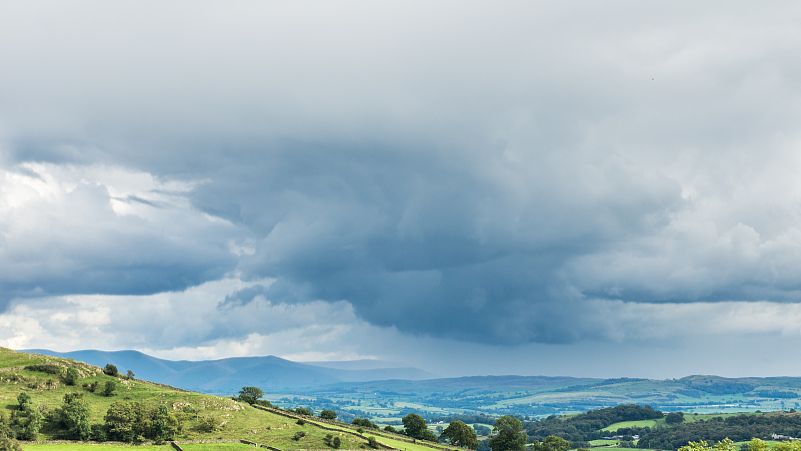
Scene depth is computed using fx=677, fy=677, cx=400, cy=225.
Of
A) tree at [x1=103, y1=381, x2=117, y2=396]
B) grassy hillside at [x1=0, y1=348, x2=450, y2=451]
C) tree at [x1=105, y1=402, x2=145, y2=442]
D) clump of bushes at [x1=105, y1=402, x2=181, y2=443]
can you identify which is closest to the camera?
tree at [x1=105, y1=402, x2=145, y2=442]

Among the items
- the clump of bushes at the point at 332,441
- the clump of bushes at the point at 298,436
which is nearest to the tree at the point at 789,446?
the clump of bushes at the point at 332,441

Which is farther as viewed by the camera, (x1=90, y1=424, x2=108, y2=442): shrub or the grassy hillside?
the grassy hillside

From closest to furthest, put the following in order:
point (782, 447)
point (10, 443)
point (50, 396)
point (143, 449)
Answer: point (782, 447) → point (10, 443) → point (143, 449) → point (50, 396)

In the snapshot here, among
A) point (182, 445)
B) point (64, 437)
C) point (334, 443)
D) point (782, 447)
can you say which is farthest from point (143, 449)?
point (782, 447)

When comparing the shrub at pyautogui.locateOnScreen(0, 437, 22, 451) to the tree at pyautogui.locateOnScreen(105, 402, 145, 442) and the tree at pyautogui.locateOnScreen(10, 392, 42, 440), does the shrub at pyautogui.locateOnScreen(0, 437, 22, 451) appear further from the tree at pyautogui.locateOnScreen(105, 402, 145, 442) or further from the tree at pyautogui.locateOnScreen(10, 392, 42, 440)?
the tree at pyautogui.locateOnScreen(105, 402, 145, 442)

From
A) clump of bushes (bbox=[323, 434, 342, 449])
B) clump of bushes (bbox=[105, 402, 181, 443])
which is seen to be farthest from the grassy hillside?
clump of bushes (bbox=[105, 402, 181, 443])

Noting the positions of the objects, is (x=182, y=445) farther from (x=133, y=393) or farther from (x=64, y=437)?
(x=133, y=393)

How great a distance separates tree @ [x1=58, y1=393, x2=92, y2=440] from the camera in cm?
15988

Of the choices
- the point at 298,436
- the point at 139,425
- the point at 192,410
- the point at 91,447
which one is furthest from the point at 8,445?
the point at 298,436

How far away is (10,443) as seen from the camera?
422 ft

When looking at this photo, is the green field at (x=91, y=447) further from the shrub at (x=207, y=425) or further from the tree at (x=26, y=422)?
the shrub at (x=207, y=425)

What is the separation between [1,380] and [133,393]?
34.9m

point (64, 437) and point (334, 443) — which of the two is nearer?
point (64, 437)

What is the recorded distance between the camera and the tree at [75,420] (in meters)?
160
